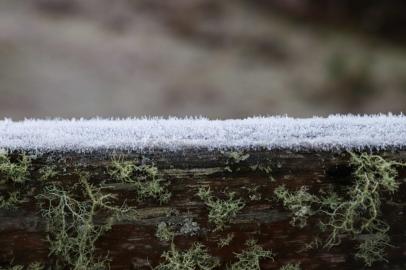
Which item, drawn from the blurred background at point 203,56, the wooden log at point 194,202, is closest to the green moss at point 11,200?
the wooden log at point 194,202

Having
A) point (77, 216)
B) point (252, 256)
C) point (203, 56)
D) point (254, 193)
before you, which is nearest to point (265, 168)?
point (254, 193)

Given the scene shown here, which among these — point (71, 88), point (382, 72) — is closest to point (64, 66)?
point (71, 88)

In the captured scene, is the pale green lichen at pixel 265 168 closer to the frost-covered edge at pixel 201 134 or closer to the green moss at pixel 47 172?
the frost-covered edge at pixel 201 134

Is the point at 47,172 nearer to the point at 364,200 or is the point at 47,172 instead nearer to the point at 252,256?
the point at 252,256

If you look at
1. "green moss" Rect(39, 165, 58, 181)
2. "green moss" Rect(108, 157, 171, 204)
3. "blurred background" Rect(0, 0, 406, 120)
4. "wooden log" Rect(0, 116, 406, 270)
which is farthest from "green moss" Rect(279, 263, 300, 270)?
"blurred background" Rect(0, 0, 406, 120)

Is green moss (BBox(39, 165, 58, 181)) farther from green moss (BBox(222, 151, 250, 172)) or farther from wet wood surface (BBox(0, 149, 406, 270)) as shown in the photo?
green moss (BBox(222, 151, 250, 172))

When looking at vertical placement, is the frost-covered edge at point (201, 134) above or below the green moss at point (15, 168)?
above
